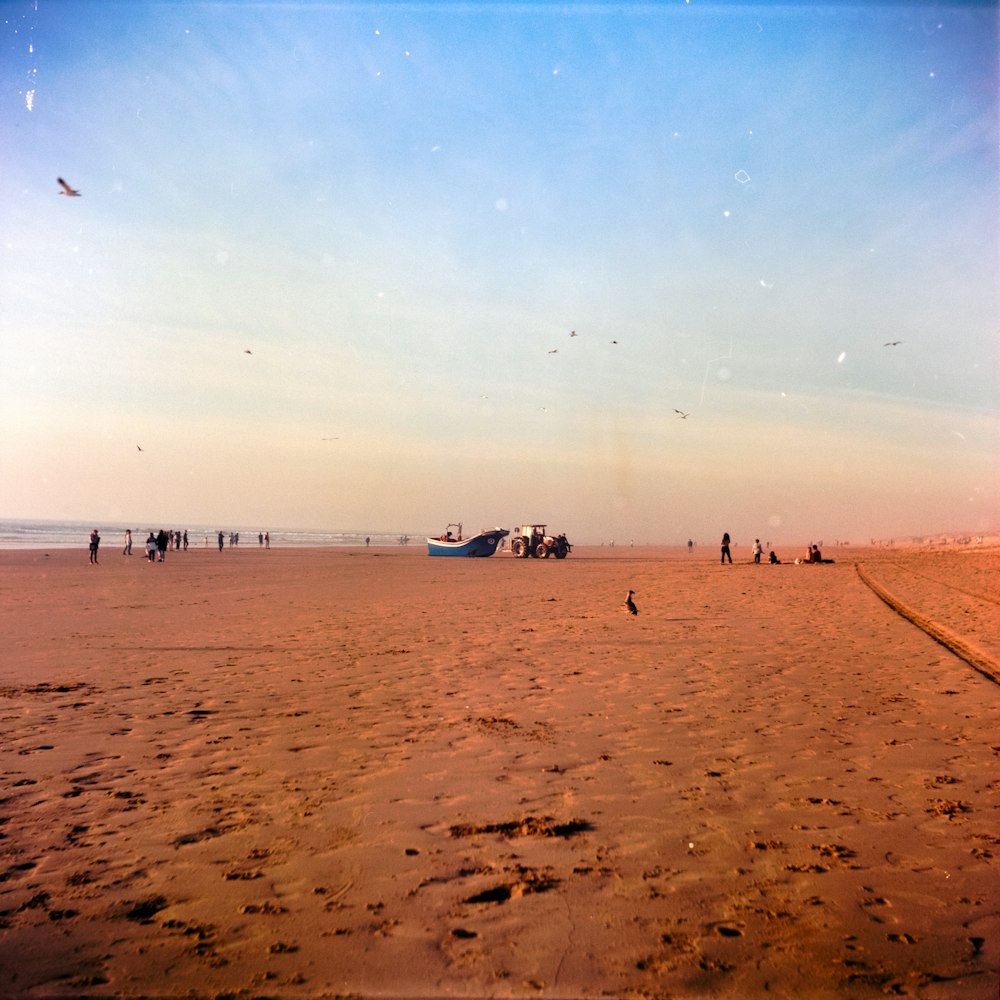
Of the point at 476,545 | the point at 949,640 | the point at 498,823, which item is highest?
Result: the point at 476,545

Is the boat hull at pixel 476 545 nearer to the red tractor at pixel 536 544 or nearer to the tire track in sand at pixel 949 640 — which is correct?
the red tractor at pixel 536 544

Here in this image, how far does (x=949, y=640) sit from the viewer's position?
1199 cm

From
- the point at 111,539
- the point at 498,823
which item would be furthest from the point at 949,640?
the point at 111,539

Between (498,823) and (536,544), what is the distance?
4398 centimetres

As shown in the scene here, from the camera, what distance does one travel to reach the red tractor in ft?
157

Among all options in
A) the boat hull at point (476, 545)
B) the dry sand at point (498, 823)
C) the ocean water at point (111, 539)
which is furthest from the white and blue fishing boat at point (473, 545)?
the dry sand at point (498, 823)

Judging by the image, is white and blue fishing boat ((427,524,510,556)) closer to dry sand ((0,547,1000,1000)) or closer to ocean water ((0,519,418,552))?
ocean water ((0,519,418,552))

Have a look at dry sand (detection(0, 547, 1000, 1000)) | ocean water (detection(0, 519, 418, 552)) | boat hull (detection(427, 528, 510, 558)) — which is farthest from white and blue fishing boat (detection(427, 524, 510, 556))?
dry sand (detection(0, 547, 1000, 1000))

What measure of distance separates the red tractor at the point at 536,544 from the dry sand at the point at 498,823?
37.0m

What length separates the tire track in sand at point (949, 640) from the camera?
31.3ft

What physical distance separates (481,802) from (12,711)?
5290 millimetres

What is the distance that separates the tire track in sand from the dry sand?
0.23 metres

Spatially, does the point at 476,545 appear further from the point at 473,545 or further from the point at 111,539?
the point at 111,539

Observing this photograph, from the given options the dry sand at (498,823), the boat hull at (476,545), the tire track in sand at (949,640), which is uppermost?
the boat hull at (476,545)
